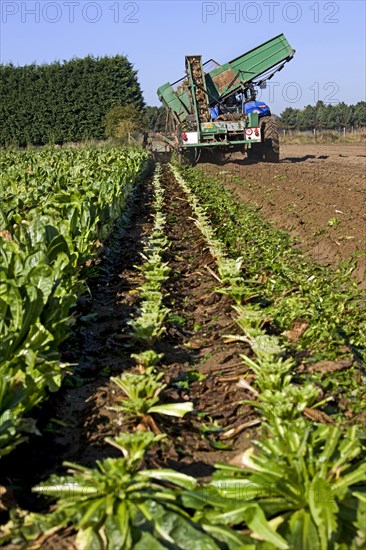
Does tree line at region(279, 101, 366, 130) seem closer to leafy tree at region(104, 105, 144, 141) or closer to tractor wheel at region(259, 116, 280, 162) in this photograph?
leafy tree at region(104, 105, 144, 141)

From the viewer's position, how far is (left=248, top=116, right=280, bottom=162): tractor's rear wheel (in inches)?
802

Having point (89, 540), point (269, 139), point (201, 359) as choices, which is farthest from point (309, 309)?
point (269, 139)

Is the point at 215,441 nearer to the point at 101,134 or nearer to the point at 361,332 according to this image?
the point at 361,332

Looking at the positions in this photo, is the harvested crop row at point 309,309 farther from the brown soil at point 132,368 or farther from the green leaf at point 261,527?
the green leaf at point 261,527

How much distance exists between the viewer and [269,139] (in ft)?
68.4

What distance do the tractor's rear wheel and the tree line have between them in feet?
166

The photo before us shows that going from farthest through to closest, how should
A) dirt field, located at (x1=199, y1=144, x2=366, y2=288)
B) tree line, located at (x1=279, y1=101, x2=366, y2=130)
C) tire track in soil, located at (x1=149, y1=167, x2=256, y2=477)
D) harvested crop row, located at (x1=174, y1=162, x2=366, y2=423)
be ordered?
tree line, located at (x1=279, y1=101, x2=366, y2=130) < dirt field, located at (x1=199, y1=144, x2=366, y2=288) < harvested crop row, located at (x1=174, y1=162, x2=366, y2=423) < tire track in soil, located at (x1=149, y1=167, x2=256, y2=477)

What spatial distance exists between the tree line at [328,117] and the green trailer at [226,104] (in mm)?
51813

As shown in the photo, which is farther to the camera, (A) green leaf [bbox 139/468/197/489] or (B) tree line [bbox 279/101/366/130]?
(B) tree line [bbox 279/101/366/130]

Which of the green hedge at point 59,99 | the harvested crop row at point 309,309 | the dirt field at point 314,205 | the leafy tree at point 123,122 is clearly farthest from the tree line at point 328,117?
the harvested crop row at point 309,309

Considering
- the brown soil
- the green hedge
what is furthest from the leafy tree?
the brown soil

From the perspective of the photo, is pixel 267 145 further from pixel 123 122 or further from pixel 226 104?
pixel 123 122

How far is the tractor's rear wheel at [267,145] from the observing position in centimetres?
2036

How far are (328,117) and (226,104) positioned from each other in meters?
55.6
